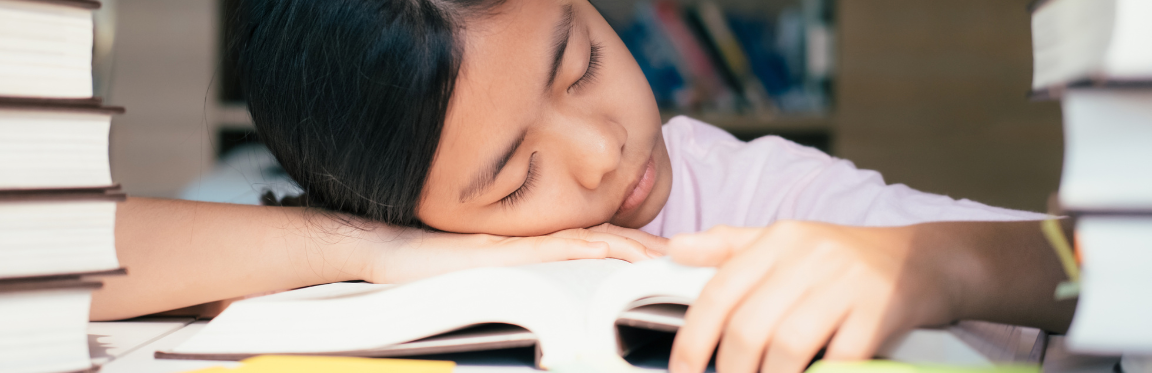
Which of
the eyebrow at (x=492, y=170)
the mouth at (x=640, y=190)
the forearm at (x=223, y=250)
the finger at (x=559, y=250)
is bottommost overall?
the forearm at (x=223, y=250)

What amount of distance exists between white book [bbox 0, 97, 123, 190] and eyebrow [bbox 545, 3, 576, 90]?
0.30 metres

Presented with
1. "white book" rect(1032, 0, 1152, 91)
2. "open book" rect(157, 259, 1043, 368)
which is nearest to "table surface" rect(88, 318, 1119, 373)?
"open book" rect(157, 259, 1043, 368)

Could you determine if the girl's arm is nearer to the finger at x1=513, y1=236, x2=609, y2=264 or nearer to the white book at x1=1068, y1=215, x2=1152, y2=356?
the finger at x1=513, y1=236, x2=609, y2=264

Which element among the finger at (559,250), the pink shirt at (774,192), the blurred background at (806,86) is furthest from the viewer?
the blurred background at (806,86)

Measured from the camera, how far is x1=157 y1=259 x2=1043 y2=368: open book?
344 millimetres

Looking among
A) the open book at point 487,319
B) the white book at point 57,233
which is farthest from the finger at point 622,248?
the white book at point 57,233

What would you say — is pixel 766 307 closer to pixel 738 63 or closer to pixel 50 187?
pixel 50 187

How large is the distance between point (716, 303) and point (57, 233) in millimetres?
301

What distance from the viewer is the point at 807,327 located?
1.00 ft

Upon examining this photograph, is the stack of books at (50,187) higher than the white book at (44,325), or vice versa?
the stack of books at (50,187)

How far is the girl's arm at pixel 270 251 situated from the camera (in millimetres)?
553

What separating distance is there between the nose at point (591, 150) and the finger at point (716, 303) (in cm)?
24

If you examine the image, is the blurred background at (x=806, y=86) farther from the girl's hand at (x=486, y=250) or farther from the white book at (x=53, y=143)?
the white book at (x=53, y=143)

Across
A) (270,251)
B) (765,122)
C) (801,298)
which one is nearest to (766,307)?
(801,298)
